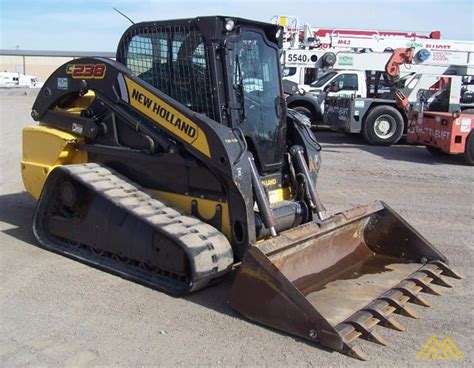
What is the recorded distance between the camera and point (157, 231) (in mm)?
4547

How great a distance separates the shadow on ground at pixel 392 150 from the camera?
40.8ft

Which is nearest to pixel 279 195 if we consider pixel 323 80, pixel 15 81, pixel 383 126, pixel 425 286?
pixel 425 286

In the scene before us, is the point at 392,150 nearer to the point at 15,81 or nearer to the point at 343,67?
the point at 343,67

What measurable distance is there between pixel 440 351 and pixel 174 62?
133 inches

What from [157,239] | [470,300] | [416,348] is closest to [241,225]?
[157,239]

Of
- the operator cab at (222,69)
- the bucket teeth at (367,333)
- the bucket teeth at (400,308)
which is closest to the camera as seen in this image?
the bucket teeth at (367,333)

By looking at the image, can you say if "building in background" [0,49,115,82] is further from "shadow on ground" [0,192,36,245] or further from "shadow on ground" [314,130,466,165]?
"shadow on ground" [0,192,36,245]

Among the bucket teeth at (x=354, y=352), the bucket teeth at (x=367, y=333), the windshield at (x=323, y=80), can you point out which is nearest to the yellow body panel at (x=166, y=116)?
the bucket teeth at (x=367, y=333)

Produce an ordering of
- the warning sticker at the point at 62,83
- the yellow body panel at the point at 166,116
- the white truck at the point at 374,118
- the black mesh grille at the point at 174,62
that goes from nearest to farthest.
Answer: the yellow body panel at the point at 166,116 < the black mesh grille at the point at 174,62 < the warning sticker at the point at 62,83 < the white truck at the point at 374,118

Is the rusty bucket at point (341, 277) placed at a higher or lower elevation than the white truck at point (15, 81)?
lower

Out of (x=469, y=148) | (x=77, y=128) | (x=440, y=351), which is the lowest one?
(x=440, y=351)

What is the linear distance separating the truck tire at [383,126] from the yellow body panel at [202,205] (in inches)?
411

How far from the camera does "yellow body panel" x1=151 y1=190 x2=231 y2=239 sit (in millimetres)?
4695

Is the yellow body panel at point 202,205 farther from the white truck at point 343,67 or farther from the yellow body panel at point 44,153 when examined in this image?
the white truck at point 343,67
